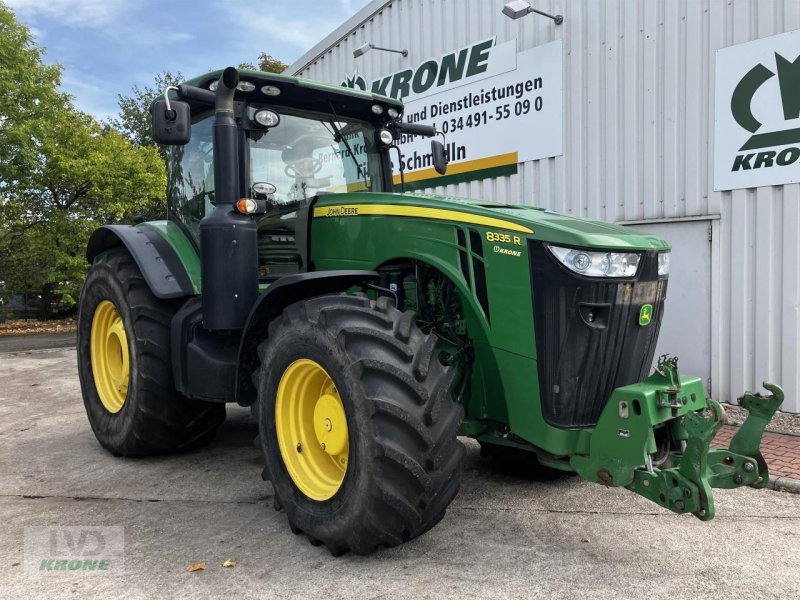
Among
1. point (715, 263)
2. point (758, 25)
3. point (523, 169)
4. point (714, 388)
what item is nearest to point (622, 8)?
point (758, 25)

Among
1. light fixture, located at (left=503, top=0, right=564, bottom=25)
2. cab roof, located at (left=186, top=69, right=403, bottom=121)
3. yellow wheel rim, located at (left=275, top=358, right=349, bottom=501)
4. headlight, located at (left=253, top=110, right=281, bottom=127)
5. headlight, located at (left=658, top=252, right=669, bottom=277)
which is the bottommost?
yellow wheel rim, located at (left=275, top=358, right=349, bottom=501)

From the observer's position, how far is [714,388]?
20.5ft

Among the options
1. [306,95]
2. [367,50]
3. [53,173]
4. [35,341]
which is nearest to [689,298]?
[306,95]

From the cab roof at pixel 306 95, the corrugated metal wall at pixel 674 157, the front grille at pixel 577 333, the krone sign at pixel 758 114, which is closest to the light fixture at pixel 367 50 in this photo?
the corrugated metal wall at pixel 674 157

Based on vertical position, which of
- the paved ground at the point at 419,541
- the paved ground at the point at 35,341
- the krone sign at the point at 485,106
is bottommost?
the paved ground at the point at 419,541

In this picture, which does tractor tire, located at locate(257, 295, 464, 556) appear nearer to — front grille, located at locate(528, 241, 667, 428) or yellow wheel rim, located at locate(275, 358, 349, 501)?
yellow wheel rim, located at locate(275, 358, 349, 501)

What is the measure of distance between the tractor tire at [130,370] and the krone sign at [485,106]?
11.1 ft

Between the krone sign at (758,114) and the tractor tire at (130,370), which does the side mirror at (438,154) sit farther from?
the krone sign at (758,114)

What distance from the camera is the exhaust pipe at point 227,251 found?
12.3 ft

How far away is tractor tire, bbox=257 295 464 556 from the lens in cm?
284

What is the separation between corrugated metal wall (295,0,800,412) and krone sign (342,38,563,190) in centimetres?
16

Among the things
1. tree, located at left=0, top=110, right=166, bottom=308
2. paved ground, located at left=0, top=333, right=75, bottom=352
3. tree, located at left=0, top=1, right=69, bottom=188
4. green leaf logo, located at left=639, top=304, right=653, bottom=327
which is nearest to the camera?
green leaf logo, located at left=639, top=304, right=653, bottom=327

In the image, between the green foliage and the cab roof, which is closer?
the cab roof

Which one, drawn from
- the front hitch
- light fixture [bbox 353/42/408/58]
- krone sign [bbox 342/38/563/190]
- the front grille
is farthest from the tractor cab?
light fixture [bbox 353/42/408/58]
